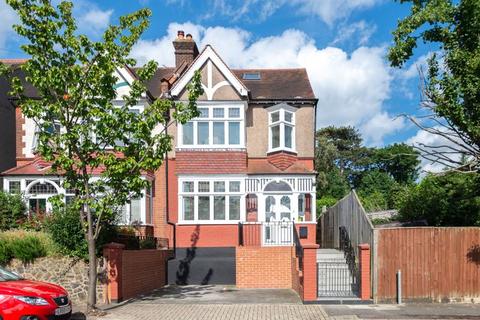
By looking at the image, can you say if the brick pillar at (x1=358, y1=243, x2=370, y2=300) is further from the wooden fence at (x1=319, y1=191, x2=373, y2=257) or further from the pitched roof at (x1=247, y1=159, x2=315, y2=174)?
the pitched roof at (x1=247, y1=159, x2=315, y2=174)

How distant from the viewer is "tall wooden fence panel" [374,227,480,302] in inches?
528

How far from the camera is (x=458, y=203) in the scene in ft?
57.4

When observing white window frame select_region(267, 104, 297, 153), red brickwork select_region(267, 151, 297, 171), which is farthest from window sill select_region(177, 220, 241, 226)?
white window frame select_region(267, 104, 297, 153)

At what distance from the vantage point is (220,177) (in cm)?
2034

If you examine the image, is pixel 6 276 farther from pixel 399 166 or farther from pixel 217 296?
pixel 399 166

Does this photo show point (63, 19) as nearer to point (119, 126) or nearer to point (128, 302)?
point (119, 126)

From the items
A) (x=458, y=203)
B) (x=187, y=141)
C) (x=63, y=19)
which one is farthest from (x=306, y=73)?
(x=63, y=19)

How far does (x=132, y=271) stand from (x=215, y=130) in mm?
7732

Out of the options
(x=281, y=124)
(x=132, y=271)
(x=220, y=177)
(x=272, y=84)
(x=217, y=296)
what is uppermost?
(x=272, y=84)

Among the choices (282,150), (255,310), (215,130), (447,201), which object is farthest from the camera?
(282,150)

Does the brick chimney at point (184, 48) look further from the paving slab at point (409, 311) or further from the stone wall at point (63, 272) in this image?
the paving slab at point (409, 311)

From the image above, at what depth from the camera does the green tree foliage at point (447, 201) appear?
17.2m

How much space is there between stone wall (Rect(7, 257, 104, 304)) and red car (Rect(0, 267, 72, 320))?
10.4 feet

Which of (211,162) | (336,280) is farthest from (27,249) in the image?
(336,280)
